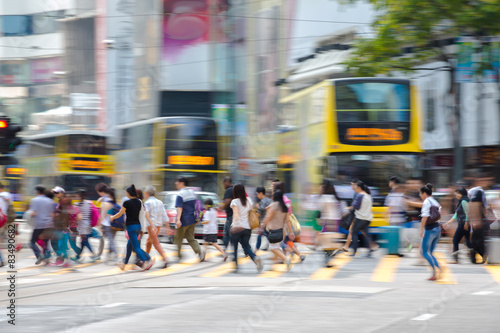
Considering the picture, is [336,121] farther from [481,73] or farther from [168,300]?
[168,300]

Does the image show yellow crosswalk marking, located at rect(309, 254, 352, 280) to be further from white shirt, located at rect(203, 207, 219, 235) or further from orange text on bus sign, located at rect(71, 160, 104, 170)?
orange text on bus sign, located at rect(71, 160, 104, 170)

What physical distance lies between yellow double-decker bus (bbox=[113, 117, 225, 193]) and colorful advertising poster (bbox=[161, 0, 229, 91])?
32025mm

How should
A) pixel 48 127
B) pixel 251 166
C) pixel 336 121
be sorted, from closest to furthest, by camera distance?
1. pixel 336 121
2. pixel 251 166
3. pixel 48 127

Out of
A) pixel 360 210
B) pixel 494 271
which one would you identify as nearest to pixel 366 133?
pixel 360 210

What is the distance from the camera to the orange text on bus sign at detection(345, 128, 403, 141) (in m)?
19.7

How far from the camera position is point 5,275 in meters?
14.6

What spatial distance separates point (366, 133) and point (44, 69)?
53.6 m

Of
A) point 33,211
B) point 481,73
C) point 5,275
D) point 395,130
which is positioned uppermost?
point 481,73

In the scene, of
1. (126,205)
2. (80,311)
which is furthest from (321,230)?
(80,311)

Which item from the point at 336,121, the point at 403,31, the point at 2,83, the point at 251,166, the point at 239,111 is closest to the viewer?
the point at 336,121

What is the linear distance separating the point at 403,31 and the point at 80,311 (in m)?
16.5

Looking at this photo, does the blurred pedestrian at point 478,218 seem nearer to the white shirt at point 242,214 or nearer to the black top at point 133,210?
the white shirt at point 242,214

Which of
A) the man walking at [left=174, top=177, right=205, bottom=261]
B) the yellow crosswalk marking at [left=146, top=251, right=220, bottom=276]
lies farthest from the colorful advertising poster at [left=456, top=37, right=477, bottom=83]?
the man walking at [left=174, top=177, right=205, bottom=261]

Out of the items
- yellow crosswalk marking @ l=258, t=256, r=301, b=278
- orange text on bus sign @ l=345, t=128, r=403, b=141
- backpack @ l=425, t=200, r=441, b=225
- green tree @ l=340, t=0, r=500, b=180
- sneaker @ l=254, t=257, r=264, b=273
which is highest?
green tree @ l=340, t=0, r=500, b=180
